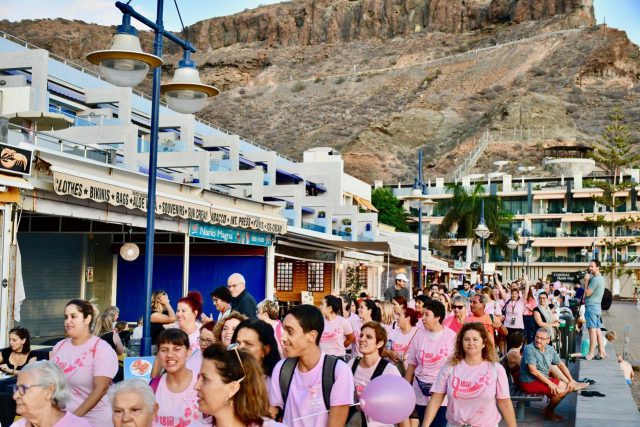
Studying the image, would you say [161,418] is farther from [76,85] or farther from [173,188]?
[76,85]

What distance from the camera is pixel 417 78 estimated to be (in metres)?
149

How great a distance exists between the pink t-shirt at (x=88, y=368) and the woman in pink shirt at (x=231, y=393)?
2071 millimetres

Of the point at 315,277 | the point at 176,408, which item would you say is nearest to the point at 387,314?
the point at 176,408

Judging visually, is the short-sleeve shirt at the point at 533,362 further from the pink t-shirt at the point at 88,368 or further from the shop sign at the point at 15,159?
the shop sign at the point at 15,159

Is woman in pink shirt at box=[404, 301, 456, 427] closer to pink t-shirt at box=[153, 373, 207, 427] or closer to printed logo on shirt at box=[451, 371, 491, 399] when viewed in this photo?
printed logo on shirt at box=[451, 371, 491, 399]

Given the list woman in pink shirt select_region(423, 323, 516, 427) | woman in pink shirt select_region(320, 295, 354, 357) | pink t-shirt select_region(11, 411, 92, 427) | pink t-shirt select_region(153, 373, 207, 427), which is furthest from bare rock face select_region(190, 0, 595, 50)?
pink t-shirt select_region(11, 411, 92, 427)

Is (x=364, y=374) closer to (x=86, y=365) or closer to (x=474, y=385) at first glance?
(x=474, y=385)

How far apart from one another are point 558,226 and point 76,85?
5945 centimetres

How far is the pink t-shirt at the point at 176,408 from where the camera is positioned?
14.8 ft

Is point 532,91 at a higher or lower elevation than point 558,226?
higher

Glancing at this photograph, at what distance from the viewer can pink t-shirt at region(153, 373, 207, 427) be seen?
14.8ft

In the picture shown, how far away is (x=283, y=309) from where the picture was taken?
77.8ft

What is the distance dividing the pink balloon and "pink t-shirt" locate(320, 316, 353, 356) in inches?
139

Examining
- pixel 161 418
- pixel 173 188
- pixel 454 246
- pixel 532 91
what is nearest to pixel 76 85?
pixel 173 188
